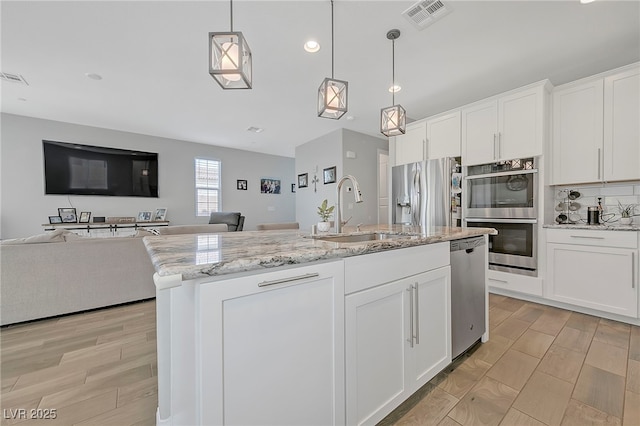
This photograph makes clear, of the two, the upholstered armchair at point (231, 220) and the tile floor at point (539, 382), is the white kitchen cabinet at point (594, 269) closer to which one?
the tile floor at point (539, 382)

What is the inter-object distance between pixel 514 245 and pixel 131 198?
6.59m

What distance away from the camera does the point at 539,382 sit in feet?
4.97

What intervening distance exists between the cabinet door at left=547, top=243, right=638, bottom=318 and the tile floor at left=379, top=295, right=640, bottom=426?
23 centimetres

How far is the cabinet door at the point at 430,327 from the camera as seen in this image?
4.38 feet

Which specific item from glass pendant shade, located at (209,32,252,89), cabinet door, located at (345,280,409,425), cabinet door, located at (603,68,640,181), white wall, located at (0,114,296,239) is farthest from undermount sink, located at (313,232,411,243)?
white wall, located at (0,114,296,239)

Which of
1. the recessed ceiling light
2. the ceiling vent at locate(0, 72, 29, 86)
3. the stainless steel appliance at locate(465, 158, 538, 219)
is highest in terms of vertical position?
the ceiling vent at locate(0, 72, 29, 86)

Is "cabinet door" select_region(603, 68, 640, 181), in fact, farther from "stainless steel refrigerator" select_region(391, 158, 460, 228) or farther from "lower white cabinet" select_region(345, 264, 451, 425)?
"lower white cabinet" select_region(345, 264, 451, 425)

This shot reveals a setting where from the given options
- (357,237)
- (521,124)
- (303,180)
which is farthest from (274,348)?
(303,180)

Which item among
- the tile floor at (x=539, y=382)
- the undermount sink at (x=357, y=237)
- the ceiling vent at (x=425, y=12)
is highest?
the ceiling vent at (x=425, y=12)

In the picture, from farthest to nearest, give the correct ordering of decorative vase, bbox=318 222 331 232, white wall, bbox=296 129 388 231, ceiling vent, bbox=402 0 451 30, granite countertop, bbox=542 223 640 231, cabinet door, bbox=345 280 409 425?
white wall, bbox=296 129 388 231 < granite countertop, bbox=542 223 640 231 < ceiling vent, bbox=402 0 451 30 < decorative vase, bbox=318 222 331 232 < cabinet door, bbox=345 280 409 425

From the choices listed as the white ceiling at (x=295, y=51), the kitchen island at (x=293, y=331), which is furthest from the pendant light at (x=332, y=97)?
A: the kitchen island at (x=293, y=331)

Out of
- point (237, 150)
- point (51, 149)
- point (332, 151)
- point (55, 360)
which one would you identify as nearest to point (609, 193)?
point (332, 151)

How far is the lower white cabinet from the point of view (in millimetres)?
1086

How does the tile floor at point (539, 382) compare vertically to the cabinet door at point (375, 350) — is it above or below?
below
